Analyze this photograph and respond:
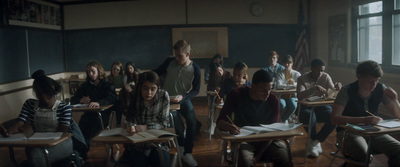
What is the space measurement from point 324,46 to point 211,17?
8.76 ft

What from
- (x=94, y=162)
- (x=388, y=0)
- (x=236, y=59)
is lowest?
(x=94, y=162)

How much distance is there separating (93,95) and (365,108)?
3034 millimetres

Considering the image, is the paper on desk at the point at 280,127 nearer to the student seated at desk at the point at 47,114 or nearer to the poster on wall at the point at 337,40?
the student seated at desk at the point at 47,114

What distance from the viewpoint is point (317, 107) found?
4.39m

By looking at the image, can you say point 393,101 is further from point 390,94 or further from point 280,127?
point 280,127

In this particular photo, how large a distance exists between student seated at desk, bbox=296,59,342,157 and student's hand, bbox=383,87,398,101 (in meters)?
1.05

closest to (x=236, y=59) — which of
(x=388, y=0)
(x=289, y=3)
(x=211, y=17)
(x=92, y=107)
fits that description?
(x=211, y=17)

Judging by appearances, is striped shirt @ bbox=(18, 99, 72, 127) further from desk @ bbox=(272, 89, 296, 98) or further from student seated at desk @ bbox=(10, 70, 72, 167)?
desk @ bbox=(272, 89, 296, 98)

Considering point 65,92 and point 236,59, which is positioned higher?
point 236,59

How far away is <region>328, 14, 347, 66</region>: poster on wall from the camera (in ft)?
23.1

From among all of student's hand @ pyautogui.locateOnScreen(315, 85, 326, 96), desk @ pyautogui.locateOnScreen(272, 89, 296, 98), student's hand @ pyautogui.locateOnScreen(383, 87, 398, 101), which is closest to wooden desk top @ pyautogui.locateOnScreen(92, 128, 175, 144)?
student's hand @ pyautogui.locateOnScreen(383, 87, 398, 101)

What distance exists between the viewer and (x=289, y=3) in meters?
8.81

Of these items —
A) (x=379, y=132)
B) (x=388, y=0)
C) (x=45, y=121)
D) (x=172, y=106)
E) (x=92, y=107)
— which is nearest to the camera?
(x=379, y=132)

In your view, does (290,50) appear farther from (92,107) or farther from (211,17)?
(92,107)
